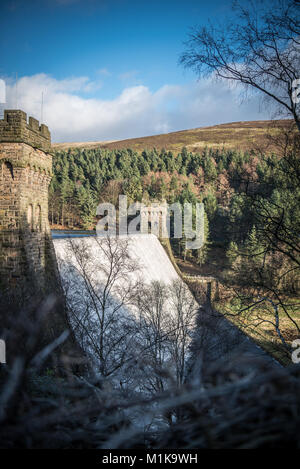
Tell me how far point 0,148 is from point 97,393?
328 inches

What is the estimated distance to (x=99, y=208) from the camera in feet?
151

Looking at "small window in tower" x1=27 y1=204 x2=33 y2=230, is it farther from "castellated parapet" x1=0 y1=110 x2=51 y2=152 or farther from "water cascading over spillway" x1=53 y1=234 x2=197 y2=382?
"water cascading over spillway" x1=53 y1=234 x2=197 y2=382

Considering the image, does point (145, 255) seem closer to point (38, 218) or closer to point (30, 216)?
point (38, 218)

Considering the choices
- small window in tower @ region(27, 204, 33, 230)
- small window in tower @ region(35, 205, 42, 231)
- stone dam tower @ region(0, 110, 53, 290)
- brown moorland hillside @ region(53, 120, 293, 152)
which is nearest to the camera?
stone dam tower @ region(0, 110, 53, 290)

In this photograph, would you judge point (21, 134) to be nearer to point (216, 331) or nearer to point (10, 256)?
point (10, 256)

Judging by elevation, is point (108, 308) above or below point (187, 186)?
below

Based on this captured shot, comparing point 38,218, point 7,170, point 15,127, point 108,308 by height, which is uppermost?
point 15,127

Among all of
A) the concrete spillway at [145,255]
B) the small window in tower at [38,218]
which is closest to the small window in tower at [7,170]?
the small window in tower at [38,218]

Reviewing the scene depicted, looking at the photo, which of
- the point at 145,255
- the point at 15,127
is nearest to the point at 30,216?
the point at 15,127

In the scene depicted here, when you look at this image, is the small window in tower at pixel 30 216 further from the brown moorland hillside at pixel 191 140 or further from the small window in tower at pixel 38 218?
the brown moorland hillside at pixel 191 140

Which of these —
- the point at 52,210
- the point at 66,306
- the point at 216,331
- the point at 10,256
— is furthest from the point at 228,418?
the point at 52,210

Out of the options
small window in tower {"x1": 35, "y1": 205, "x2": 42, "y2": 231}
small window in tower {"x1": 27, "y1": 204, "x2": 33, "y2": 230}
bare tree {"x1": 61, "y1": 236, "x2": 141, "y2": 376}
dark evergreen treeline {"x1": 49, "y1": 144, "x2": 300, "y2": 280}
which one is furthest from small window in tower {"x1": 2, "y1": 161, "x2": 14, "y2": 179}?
dark evergreen treeline {"x1": 49, "y1": 144, "x2": 300, "y2": 280}

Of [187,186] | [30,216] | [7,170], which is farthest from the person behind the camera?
[187,186]

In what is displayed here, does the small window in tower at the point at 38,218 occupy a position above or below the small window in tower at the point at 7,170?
below
